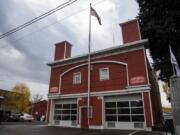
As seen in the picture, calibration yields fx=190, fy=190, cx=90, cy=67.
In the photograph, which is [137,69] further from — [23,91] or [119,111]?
[23,91]

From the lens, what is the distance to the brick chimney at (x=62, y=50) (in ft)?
83.4

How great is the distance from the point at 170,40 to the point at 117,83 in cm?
689

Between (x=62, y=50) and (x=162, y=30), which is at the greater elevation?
(x=62, y=50)

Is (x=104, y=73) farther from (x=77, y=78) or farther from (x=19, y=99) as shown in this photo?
(x=19, y=99)

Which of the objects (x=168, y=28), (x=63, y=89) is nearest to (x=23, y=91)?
(x=63, y=89)

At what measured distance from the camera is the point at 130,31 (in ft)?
66.8

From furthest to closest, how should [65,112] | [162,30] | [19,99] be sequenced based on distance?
[19,99]
[65,112]
[162,30]

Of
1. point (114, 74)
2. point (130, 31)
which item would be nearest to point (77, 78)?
point (114, 74)

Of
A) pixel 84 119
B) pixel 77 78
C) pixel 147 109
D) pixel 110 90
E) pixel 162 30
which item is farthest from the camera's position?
pixel 77 78

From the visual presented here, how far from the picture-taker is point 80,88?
22.2 meters

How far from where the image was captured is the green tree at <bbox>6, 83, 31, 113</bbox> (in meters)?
56.0

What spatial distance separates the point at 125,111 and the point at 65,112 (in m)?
7.93

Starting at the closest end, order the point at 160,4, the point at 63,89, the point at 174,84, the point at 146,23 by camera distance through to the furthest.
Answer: the point at 174,84
the point at 160,4
the point at 146,23
the point at 63,89

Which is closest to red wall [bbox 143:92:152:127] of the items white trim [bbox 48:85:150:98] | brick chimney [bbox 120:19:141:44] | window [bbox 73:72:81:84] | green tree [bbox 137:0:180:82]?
white trim [bbox 48:85:150:98]
